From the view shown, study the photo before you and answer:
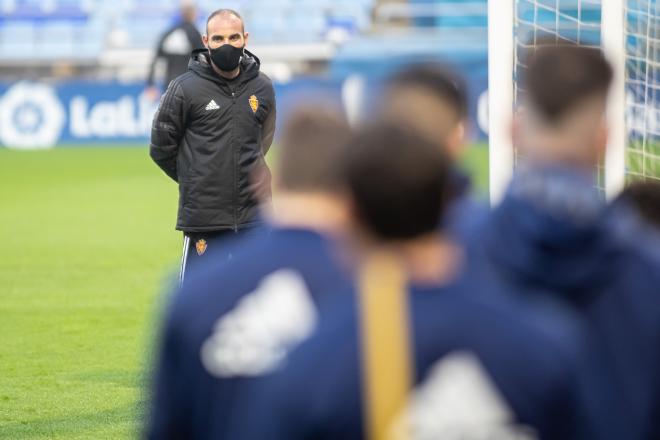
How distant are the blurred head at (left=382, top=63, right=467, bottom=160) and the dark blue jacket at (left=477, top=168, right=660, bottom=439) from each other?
18.2 inches

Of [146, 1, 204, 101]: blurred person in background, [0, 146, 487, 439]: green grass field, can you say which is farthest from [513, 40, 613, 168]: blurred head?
[146, 1, 204, 101]: blurred person in background

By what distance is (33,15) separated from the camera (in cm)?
3070

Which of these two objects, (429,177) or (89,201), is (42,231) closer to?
(89,201)

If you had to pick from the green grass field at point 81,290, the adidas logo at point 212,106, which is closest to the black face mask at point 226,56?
the adidas logo at point 212,106

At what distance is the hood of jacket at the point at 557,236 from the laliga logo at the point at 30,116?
22802 millimetres

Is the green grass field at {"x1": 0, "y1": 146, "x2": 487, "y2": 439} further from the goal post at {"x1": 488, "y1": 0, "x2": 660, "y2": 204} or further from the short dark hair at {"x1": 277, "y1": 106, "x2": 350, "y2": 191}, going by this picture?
the short dark hair at {"x1": 277, "y1": 106, "x2": 350, "y2": 191}

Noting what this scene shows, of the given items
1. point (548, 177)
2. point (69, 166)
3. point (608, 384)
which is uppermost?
point (548, 177)

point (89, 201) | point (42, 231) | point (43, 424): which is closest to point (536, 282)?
point (43, 424)

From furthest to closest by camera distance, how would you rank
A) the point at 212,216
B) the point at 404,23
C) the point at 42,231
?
the point at 404,23
the point at 42,231
the point at 212,216

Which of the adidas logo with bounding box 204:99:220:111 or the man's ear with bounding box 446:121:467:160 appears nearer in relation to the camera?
the man's ear with bounding box 446:121:467:160

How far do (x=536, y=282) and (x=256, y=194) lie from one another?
482 centimetres

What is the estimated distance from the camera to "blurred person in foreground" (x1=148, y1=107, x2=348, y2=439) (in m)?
2.86

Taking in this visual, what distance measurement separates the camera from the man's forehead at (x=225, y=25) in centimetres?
765

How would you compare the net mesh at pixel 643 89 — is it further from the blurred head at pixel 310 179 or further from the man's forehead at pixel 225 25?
the blurred head at pixel 310 179
